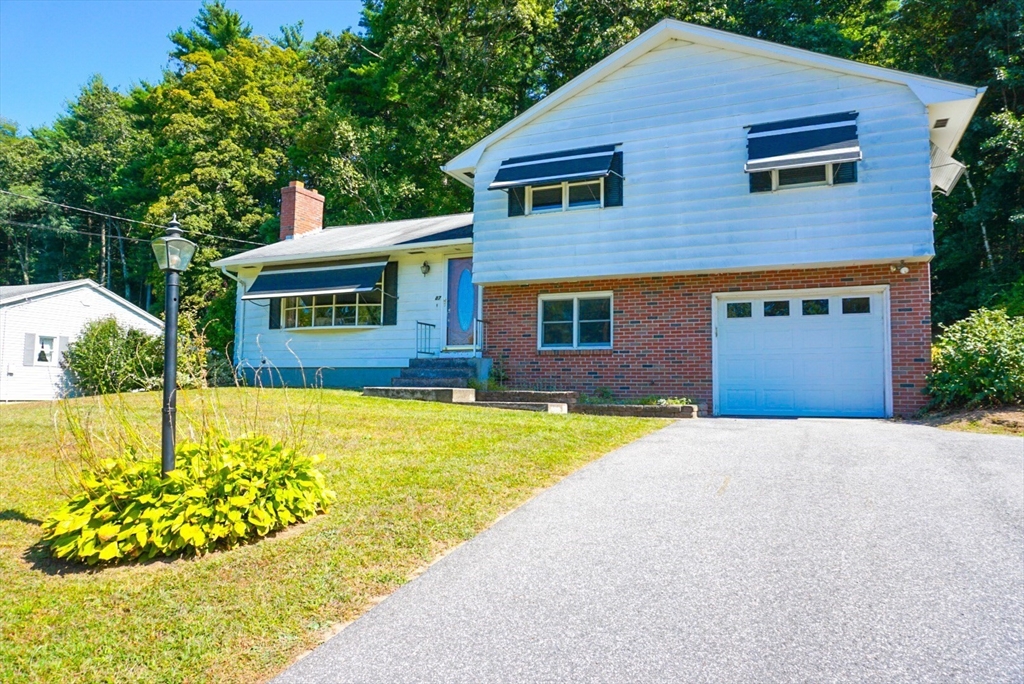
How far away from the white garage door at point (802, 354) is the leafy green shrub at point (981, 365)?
834 mm

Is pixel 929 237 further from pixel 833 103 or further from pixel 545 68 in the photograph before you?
pixel 545 68

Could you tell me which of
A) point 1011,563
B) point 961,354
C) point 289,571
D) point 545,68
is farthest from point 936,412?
point 545,68

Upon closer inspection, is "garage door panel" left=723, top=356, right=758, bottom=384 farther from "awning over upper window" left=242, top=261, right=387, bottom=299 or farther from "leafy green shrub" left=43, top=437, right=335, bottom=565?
"leafy green shrub" left=43, top=437, right=335, bottom=565

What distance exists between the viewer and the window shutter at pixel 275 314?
16.4m

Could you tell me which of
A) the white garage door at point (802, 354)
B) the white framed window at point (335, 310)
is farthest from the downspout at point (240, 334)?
the white garage door at point (802, 354)

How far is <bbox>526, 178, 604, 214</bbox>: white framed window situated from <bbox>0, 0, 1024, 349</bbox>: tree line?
635 centimetres

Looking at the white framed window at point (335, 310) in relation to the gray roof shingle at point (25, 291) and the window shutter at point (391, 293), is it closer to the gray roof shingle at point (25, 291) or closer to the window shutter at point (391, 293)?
the window shutter at point (391, 293)

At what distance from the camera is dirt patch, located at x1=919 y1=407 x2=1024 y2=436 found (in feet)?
28.4

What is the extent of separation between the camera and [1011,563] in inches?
155

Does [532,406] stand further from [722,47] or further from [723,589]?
[723,589]

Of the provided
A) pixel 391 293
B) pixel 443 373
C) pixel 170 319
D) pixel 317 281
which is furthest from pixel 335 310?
pixel 170 319

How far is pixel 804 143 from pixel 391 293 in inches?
339

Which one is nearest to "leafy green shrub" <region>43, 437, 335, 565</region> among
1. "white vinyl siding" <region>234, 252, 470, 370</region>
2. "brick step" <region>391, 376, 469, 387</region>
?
"brick step" <region>391, 376, 469, 387</region>

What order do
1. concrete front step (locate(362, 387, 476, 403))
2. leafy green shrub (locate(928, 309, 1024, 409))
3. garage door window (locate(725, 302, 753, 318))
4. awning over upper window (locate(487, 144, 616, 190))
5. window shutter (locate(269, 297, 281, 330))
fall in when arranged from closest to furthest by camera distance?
leafy green shrub (locate(928, 309, 1024, 409)), concrete front step (locate(362, 387, 476, 403)), garage door window (locate(725, 302, 753, 318)), awning over upper window (locate(487, 144, 616, 190)), window shutter (locate(269, 297, 281, 330))
